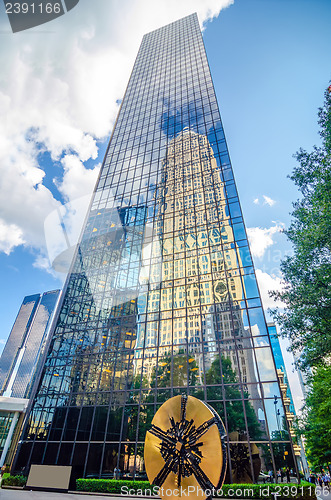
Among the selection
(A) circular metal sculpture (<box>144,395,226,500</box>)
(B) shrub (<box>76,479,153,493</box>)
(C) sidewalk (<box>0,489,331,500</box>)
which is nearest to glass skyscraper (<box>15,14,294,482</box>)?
(B) shrub (<box>76,479,153,493</box>)

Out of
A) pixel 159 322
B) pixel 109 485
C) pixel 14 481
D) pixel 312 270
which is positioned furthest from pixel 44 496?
pixel 312 270

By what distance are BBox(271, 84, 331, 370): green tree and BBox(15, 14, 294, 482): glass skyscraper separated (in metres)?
3.09

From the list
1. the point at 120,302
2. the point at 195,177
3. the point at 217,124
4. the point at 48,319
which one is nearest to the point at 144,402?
the point at 120,302

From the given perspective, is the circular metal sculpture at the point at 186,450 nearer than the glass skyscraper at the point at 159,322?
Yes

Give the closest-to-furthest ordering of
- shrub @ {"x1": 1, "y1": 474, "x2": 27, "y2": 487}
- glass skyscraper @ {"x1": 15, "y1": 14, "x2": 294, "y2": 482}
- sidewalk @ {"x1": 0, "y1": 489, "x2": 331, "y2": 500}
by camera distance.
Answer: sidewalk @ {"x1": 0, "y1": 489, "x2": 331, "y2": 500}
glass skyscraper @ {"x1": 15, "y1": 14, "x2": 294, "y2": 482}
shrub @ {"x1": 1, "y1": 474, "x2": 27, "y2": 487}

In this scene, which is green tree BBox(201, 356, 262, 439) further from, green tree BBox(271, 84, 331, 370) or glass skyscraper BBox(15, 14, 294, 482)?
green tree BBox(271, 84, 331, 370)

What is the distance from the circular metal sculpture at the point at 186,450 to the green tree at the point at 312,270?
8.58m

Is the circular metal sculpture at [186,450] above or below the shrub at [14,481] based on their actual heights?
above

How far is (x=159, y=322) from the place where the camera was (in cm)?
2223

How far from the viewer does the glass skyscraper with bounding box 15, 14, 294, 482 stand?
17.5 metres

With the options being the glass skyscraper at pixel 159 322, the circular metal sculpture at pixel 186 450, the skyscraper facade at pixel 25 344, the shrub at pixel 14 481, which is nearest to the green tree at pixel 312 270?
the glass skyscraper at pixel 159 322

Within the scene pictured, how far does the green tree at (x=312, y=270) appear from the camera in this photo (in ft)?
46.8

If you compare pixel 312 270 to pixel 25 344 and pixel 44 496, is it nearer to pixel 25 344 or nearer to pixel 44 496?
pixel 44 496

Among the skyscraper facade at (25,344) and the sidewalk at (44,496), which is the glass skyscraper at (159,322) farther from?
the skyscraper facade at (25,344)
